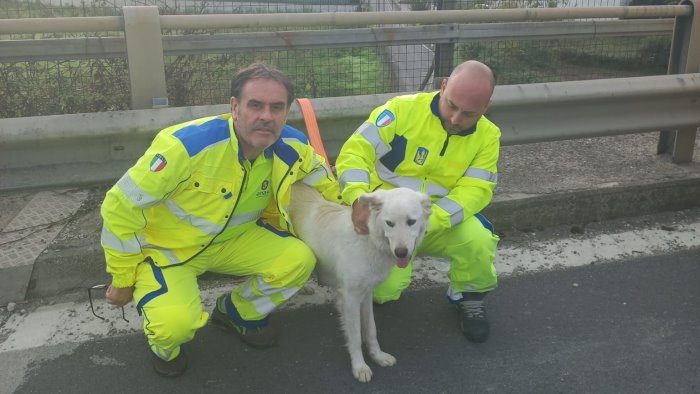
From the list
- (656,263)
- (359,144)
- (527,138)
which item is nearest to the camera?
(359,144)

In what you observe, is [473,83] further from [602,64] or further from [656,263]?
[602,64]

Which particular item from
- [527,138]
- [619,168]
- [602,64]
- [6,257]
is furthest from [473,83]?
[602,64]

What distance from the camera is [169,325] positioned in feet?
8.93

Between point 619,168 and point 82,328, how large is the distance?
4.08 meters

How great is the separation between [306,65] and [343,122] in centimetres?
187

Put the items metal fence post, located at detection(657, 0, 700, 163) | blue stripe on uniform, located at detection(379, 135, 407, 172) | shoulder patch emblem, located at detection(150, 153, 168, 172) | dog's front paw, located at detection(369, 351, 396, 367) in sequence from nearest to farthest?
shoulder patch emblem, located at detection(150, 153, 168, 172), dog's front paw, located at detection(369, 351, 396, 367), blue stripe on uniform, located at detection(379, 135, 407, 172), metal fence post, located at detection(657, 0, 700, 163)

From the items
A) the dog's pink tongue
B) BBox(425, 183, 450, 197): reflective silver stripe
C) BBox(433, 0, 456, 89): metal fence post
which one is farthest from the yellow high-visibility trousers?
BBox(433, 0, 456, 89): metal fence post

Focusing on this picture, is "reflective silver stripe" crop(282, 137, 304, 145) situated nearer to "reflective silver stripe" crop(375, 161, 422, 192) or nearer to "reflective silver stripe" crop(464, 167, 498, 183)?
"reflective silver stripe" crop(375, 161, 422, 192)

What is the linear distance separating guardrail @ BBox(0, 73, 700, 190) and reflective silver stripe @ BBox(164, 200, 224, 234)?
739 mm


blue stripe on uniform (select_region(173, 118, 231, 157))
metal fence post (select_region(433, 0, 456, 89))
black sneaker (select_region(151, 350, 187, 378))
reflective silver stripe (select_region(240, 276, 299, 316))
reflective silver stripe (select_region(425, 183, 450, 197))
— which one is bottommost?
black sneaker (select_region(151, 350, 187, 378))

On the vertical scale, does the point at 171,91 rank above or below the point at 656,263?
above

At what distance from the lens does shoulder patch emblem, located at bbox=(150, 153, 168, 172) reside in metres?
2.61


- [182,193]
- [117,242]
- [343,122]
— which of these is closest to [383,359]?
[182,193]

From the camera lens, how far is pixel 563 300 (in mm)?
3510
